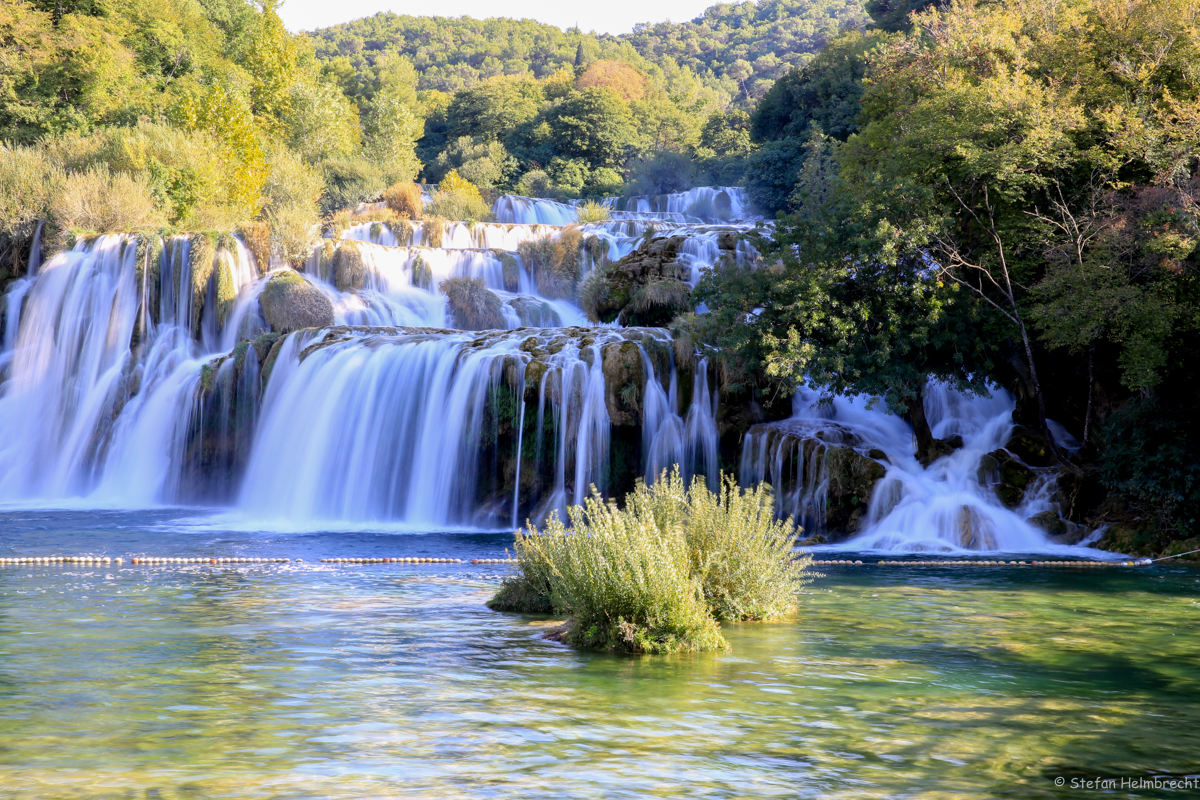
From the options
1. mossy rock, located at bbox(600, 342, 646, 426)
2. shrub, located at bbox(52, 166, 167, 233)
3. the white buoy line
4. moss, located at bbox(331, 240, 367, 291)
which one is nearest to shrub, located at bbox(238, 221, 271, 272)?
moss, located at bbox(331, 240, 367, 291)

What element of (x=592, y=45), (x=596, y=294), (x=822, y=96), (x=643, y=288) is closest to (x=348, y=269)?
(x=596, y=294)

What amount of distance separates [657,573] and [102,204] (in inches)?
1309

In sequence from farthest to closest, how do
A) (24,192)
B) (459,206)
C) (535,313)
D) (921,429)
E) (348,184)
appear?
1. (348,184)
2. (459,206)
3. (535,313)
4. (24,192)
5. (921,429)

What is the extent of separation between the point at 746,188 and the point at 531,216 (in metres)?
11.9

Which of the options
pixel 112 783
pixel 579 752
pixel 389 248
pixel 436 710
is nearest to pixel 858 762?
pixel 579 752

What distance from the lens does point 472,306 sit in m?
35.4

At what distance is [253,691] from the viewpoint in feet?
25.7

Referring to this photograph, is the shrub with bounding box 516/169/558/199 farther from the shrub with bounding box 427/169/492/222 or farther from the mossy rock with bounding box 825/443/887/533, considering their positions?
the mossy rock with bounding box 825/443/887/533

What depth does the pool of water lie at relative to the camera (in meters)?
5.91

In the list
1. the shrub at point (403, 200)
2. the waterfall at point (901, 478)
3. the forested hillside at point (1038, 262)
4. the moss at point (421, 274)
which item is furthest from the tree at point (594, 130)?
the waterfall at point (901, 478)

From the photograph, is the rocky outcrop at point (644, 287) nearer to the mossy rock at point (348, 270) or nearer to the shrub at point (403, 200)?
the mossy rock at point (348, 270)

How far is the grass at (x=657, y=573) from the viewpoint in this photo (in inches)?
371

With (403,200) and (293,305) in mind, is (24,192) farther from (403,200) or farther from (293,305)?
(403,200)

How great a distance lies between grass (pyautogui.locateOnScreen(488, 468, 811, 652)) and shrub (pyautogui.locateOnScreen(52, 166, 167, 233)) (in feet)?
97.8
